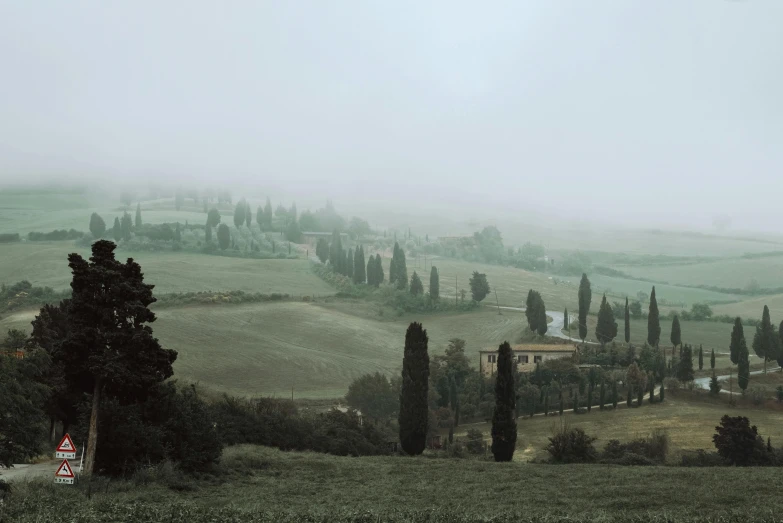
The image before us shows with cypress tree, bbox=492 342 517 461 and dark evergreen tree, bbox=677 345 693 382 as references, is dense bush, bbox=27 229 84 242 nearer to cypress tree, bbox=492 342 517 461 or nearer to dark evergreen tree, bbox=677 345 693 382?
dark evergreen tree, bbox=677 345 693 382

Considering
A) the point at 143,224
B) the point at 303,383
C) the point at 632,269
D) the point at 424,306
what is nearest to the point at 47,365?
the point at 303,383

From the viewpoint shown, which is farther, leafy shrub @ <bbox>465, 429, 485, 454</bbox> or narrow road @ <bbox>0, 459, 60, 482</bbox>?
leafy shrub @ <bbox>465, 429, 485, 454</bbox>

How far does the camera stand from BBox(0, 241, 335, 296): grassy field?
4702 inches

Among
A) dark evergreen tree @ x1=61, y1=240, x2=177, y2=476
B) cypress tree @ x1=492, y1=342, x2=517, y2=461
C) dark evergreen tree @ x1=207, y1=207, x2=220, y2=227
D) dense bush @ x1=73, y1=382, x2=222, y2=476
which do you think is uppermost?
dark evergreen tree @ x1=207, y1=207, x2=220, y2=227

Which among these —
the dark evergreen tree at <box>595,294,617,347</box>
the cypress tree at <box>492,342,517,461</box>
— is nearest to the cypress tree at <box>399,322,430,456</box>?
the cypress tree at <box>492,342,517,461</box>

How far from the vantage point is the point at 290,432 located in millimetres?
45438

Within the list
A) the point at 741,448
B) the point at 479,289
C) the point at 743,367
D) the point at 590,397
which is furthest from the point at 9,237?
the point at 741,448

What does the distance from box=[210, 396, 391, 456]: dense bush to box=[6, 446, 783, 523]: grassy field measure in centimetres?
424

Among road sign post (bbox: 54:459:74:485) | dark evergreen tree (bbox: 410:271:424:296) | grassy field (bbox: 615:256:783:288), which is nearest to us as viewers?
road sign post (bbox: 54:459:74:485)

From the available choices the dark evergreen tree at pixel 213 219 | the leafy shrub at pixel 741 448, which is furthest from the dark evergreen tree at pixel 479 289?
the leafy shrub at pixel 741 448

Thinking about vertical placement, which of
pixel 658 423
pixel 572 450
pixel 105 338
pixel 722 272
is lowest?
pixel 658 423

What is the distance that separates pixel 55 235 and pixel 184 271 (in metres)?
43.3

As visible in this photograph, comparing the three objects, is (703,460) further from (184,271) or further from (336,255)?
(336,255)

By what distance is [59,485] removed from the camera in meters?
25.0
